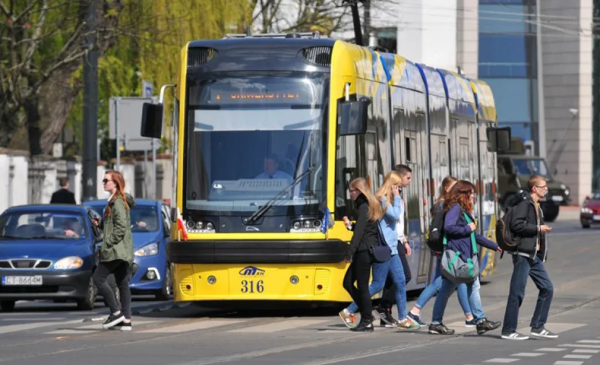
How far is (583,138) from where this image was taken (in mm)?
84500

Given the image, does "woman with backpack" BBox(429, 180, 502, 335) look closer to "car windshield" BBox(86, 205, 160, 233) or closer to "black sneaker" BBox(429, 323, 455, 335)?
→ "black sneaker" BBox(429, 323, 455, 335)

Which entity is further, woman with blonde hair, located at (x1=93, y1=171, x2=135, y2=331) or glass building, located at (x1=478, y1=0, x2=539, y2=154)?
glass building, located at (x1=478, y1=0, x2=539, y2=154)

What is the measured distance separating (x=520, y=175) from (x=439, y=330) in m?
41.4

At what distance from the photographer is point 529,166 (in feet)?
191

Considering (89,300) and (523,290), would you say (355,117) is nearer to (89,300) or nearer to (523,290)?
(523,290)

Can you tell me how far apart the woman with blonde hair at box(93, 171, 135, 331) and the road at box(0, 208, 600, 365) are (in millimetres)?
304

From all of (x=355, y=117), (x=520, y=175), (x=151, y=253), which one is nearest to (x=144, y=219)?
(x=151, y=253)

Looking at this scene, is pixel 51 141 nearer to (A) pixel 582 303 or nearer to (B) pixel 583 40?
(A) pixel 582 303

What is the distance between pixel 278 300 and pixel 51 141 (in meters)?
22.2

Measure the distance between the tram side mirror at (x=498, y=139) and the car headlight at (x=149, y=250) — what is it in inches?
255

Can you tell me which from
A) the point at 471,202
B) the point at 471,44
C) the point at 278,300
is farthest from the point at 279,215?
the point at 471,44

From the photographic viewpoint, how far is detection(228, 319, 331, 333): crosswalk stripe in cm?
1716

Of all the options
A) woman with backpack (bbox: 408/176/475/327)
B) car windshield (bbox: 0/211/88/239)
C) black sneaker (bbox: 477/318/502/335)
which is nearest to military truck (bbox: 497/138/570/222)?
car windshield (bbox: 0/211/88/239)

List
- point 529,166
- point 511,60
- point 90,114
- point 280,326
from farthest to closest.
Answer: point 511,60 → point 529,166 → point 90,114 → point 280,326
